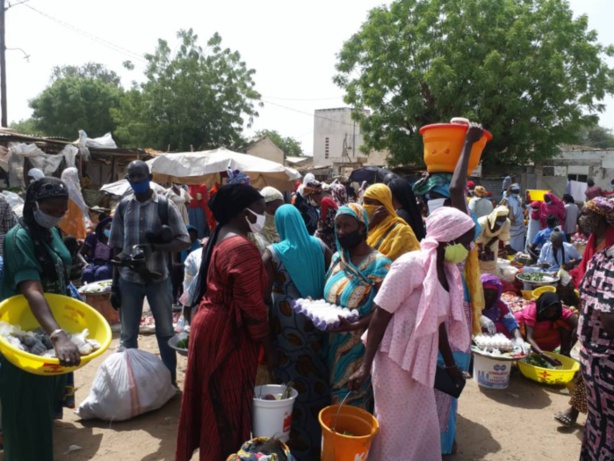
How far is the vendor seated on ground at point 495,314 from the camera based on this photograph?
16.5 feet

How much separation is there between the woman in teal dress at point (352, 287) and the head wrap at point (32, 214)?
→ 178 cm

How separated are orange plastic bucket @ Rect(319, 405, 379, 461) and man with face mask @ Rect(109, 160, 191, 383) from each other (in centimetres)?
217

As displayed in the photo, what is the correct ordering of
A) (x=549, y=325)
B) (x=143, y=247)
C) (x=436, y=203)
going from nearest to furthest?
(x=436, y=203) → (x=143, y=247) → (x=549, y=325)

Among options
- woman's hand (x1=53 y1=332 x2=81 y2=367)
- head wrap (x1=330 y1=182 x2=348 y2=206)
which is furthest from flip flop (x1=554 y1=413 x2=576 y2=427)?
head wrap (x1=330 y1=182 x2=348 y2=206)

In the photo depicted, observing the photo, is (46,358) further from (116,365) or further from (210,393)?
(116,365)

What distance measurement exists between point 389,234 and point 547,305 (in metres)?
2.90

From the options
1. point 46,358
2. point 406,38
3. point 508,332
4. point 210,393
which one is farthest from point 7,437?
point 406,38

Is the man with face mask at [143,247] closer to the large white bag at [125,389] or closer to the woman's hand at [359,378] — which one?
the large white bag at [125,389]

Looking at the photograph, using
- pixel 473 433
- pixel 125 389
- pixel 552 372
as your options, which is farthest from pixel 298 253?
pixel 552 372

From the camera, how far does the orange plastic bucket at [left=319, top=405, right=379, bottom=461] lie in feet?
8.07

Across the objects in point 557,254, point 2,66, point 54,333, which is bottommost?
point 557,254

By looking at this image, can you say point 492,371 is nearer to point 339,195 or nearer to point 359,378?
point 359,378

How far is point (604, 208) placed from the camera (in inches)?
118

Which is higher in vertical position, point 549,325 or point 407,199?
point 407,199
